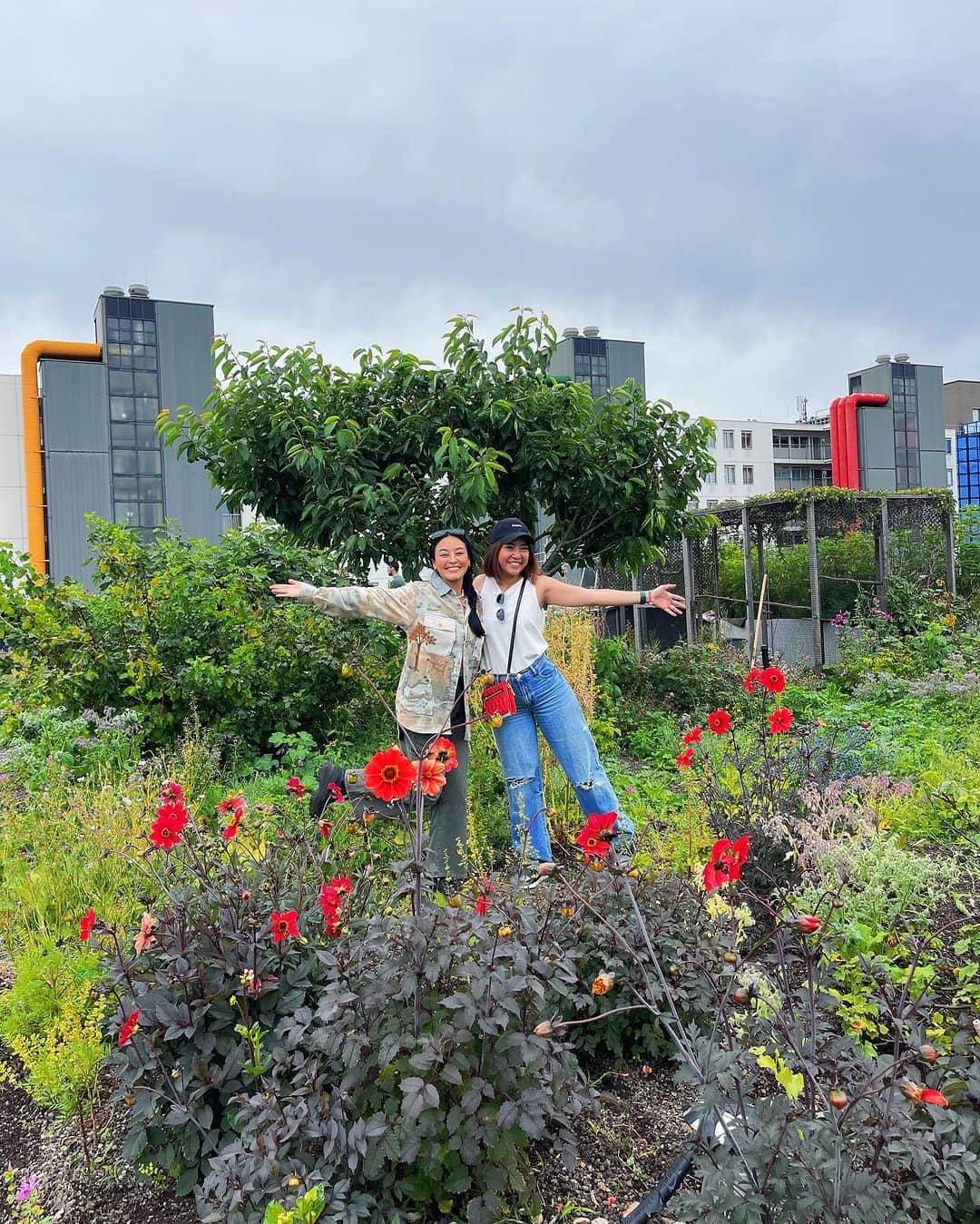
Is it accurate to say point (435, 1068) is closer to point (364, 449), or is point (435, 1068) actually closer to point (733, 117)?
point (364, 449)

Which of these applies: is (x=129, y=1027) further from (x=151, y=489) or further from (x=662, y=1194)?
(x=151, y=489)

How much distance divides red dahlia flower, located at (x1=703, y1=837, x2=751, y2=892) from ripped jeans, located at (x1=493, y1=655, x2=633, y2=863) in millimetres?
1743

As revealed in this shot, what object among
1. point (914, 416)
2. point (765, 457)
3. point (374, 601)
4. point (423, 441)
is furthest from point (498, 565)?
point (765, 457)

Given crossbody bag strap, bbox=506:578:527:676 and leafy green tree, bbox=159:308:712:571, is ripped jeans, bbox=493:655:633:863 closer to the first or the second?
crossbody bag strap, bbox=506:578:527:676

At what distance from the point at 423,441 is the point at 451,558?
66.0 inches

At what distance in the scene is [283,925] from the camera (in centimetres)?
174

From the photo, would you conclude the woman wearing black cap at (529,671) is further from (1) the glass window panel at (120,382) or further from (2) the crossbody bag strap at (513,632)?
(1) the glass window panel at (120,382)

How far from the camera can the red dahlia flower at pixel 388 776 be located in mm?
1648

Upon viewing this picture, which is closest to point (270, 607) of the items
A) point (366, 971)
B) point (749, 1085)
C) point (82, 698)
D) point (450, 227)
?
point (82, 698)

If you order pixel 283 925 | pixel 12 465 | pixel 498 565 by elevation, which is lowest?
pixel 283 925

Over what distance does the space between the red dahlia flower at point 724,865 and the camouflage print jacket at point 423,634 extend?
5.55 feet

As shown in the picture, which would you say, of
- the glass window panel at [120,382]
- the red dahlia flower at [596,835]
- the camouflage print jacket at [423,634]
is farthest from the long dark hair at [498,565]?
the glass window panel at [120,382]

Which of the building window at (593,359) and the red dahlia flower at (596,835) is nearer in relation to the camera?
the red dahlia flower at (596,835)

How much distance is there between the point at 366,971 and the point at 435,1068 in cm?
25
